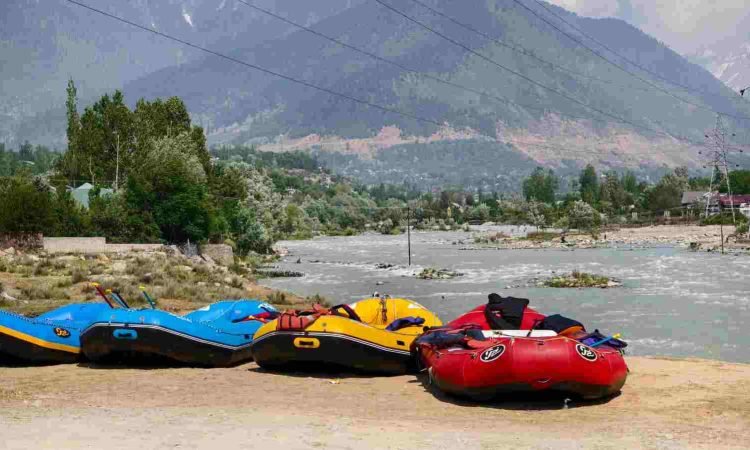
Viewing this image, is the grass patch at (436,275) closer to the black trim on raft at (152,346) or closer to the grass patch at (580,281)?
Answer: the grass patch at (580,281)

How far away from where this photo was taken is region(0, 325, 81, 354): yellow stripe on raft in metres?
18.0

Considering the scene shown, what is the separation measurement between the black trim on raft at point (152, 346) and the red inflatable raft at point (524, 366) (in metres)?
5.02

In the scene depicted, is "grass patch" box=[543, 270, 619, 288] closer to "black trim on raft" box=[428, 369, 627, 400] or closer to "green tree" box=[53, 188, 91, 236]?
"green tree" box=[53, 188, 91, 236]

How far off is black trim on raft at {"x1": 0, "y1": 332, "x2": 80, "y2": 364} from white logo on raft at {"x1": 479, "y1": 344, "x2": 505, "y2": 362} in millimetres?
9158

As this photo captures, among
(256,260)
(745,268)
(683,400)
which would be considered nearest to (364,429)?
(683,400)

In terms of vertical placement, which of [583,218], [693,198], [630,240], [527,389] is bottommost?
[630,240]

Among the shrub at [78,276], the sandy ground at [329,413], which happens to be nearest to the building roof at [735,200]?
the shrub at [78,276]

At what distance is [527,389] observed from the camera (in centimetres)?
1388

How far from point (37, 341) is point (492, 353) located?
959 centimetres

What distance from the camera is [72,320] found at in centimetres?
1941

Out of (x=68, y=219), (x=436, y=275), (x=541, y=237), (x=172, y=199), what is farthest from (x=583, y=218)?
(x=68, y=219)

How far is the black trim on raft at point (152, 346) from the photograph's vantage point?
57.4 feet

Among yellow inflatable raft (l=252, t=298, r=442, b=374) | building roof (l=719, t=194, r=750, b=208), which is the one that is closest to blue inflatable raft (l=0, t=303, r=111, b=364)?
yellow inflatable raft (l=252, t=298, r=442, b=374)

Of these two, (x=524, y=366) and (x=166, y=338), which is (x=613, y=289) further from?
(x=524, y=366)
